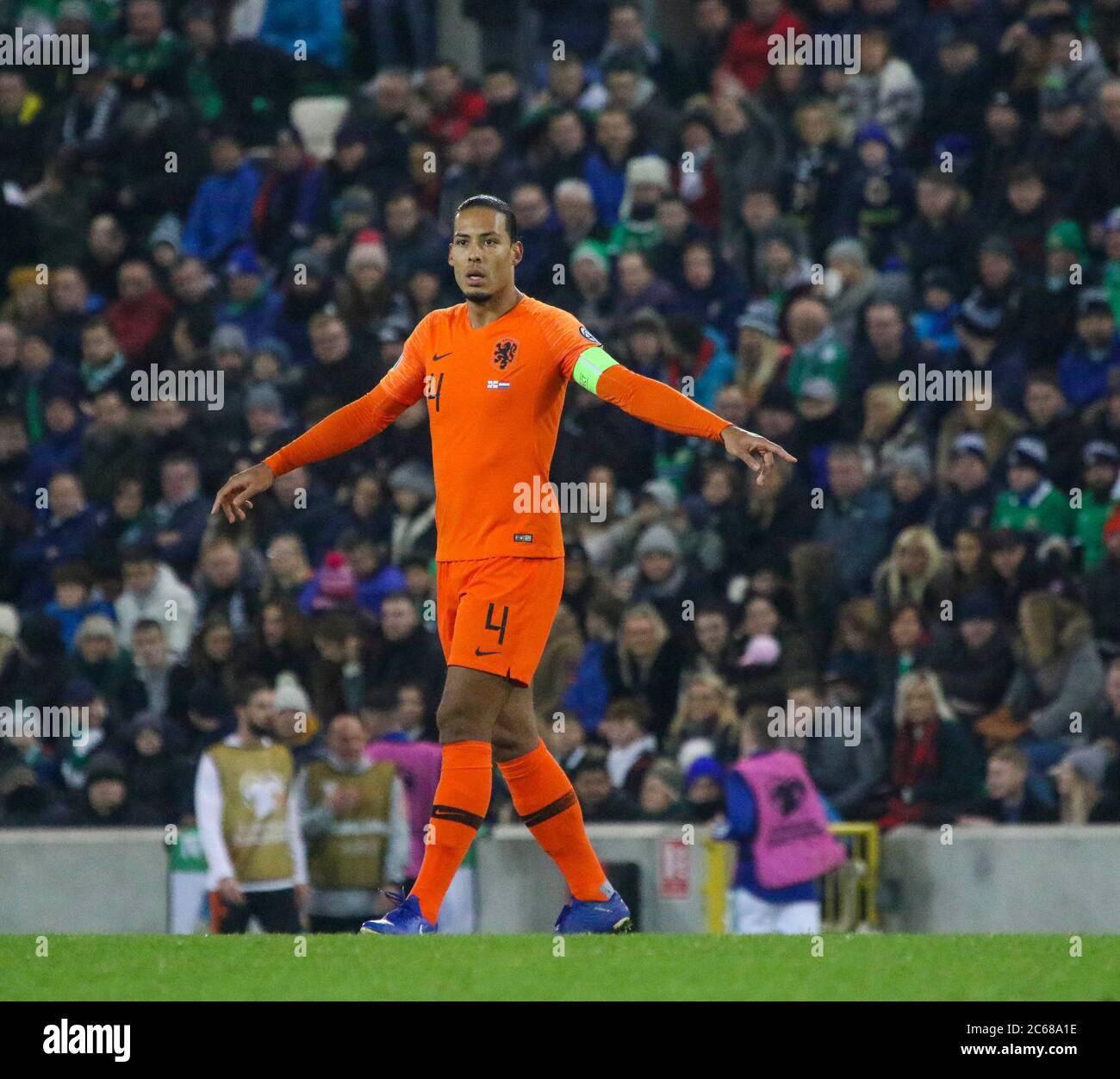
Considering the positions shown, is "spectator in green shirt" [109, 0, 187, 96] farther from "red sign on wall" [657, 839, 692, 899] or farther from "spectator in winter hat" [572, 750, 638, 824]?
"red sign on wall" [657, 839, 692, 899]

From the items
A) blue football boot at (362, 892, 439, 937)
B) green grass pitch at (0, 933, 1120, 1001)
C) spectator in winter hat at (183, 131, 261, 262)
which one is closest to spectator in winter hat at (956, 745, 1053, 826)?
green grass pitch at (0, 933, 1120, 1001)

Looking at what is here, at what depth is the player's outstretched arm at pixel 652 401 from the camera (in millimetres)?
7320

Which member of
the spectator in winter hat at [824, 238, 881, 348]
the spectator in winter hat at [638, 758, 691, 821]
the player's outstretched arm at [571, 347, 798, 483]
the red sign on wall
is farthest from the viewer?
the spectator in winter hat at [824, 238, 881, 348]

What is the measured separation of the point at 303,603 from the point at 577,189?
11.8 ft

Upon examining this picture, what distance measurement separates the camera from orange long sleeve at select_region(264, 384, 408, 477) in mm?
8156

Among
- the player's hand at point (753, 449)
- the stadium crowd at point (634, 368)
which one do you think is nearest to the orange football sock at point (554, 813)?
the player's hand at point (753, 449)

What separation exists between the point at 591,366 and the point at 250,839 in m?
5.26

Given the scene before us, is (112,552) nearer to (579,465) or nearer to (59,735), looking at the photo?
(59,735)

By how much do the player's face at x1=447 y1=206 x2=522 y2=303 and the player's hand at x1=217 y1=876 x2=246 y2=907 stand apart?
5.04m

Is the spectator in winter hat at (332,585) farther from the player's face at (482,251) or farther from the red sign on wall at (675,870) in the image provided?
the player's face at (482,251)

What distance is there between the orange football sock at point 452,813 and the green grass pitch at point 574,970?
205mm

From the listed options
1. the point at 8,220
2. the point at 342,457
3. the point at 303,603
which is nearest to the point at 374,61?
the point at 8,220

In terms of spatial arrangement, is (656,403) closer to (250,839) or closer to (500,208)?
(500,208)
